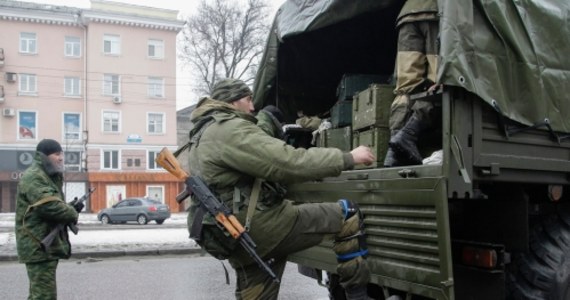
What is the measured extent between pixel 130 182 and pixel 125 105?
539cm

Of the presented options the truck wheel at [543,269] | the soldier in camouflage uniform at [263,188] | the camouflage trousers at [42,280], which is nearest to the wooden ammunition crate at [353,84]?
the soldier in camouflage uniform at [263,188]

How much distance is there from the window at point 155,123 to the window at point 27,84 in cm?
771

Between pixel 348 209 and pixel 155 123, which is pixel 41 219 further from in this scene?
pixel 155 123

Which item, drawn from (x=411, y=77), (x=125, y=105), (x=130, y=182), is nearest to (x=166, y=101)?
(x=125, y=105)

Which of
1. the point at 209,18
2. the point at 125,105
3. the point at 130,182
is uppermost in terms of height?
the point at 209,18

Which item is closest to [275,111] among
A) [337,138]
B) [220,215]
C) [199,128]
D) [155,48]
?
[337,138]

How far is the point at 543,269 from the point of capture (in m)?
3.62

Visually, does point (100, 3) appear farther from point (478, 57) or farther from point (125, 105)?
point (478, 57)

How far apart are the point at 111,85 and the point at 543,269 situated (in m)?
38.8

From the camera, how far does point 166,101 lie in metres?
41.1

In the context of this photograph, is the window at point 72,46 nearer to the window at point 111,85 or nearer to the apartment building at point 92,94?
the apartment building at point 92,94

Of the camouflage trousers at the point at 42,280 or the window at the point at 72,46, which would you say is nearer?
the camouflage trousers at the point at 42,280

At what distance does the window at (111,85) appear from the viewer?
39375mm

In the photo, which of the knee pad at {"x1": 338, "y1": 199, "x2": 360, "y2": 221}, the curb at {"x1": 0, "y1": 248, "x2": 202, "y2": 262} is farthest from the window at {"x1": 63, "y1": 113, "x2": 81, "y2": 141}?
the knee pad at {"x1": 338, "y1": 199, "x2": 360, "y2": 221}
